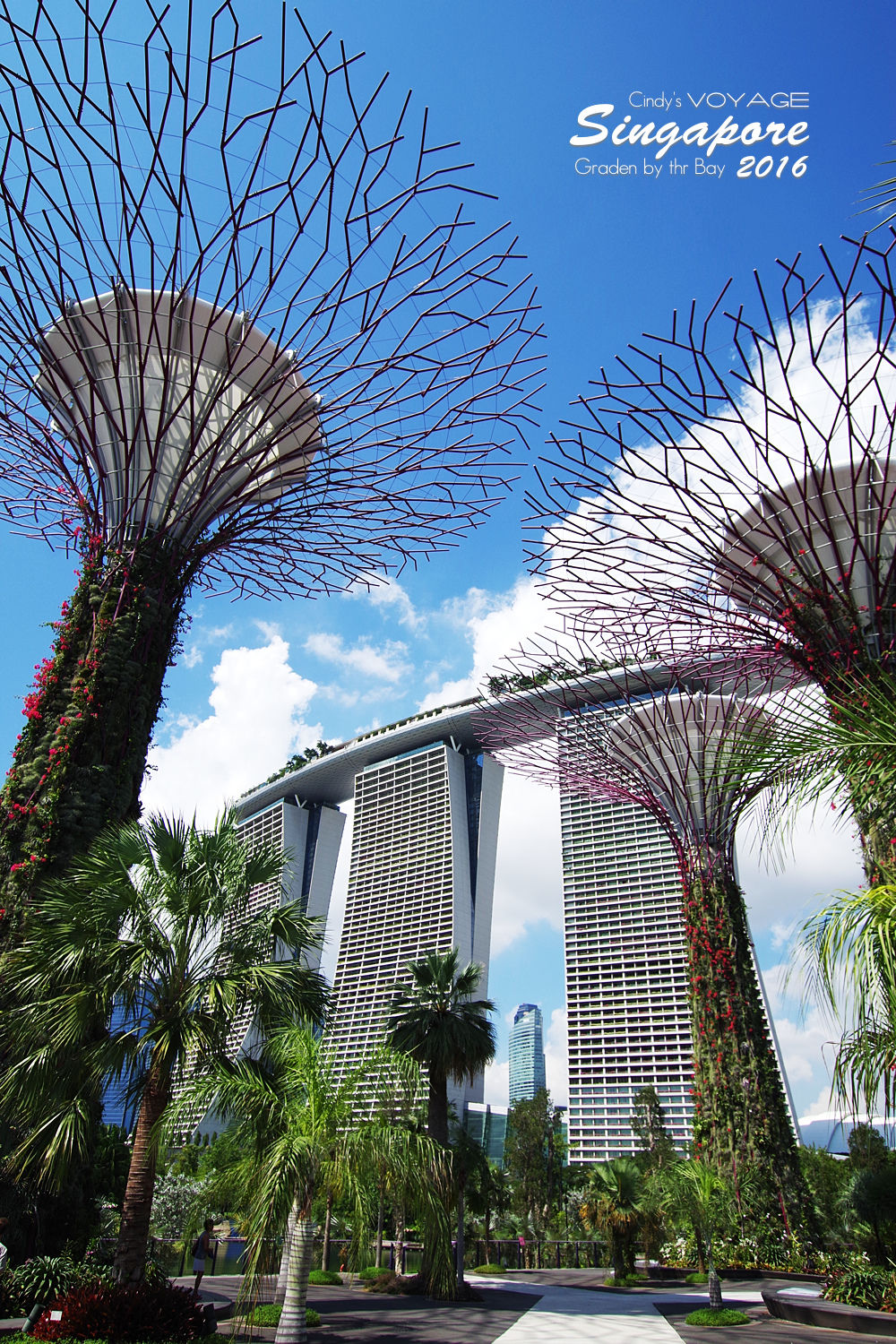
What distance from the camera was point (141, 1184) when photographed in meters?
10.2

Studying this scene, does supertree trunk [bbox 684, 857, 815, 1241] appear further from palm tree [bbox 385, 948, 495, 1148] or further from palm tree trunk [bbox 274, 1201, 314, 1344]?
palm tree trunk [bbox 274, 1201, 314, 1344]

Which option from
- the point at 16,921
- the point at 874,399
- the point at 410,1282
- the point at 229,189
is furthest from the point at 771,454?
the point at 410,1282

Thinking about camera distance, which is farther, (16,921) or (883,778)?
(16,921)

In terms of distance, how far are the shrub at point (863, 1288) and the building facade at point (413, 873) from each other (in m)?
68.1

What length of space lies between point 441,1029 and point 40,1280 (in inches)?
513

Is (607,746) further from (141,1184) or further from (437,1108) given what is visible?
(141,1184)

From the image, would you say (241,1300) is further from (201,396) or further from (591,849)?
(591,849)

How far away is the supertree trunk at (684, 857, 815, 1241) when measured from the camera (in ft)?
70.5

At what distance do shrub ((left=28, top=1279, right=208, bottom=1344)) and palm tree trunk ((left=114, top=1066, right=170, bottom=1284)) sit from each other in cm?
24

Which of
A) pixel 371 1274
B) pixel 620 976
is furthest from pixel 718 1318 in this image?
pixel 620 976

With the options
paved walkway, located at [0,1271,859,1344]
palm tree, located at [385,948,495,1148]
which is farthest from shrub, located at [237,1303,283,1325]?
palm tree, located at [385,948,495,1148]

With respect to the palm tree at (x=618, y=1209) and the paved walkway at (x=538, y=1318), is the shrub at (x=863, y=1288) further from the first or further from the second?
the palm tree at (x=618, y=1209)

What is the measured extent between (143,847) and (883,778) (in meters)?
9.96

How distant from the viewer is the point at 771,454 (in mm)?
13625
